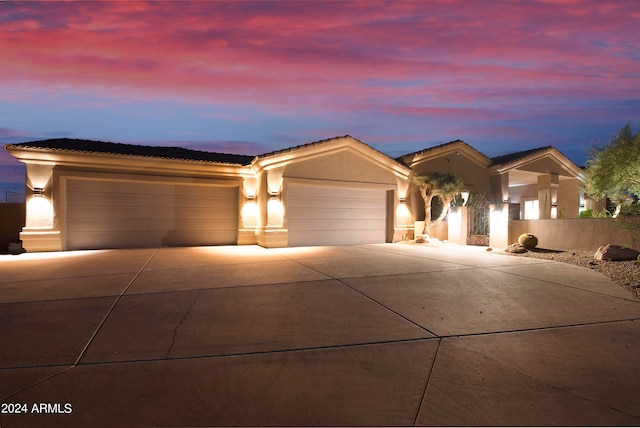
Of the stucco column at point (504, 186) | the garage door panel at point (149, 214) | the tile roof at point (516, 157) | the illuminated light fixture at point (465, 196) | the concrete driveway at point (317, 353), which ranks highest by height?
the tile roof at point (516, 157)

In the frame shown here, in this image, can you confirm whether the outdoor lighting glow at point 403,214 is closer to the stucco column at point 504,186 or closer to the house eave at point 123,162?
the stucco column at point 504,186

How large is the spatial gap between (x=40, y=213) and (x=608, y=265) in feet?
51.7

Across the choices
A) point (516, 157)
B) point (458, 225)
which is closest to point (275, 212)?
point (458, 225)

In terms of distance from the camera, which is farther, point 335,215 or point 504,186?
point 504,186

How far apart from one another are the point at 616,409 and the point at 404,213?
1257cm

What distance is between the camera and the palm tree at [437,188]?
1398cm

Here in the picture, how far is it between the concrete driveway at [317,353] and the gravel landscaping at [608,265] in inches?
16.1

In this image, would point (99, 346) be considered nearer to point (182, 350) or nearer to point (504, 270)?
point (182, 350)

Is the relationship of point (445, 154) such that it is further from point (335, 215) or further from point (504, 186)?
point (335, 215)

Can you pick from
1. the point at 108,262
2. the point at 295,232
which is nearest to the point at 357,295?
the point at 108,262

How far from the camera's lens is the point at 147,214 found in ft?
39.0

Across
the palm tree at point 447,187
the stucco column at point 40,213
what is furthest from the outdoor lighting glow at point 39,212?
the palm tree at point 447,187

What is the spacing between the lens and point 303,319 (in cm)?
384

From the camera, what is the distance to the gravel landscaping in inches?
228
